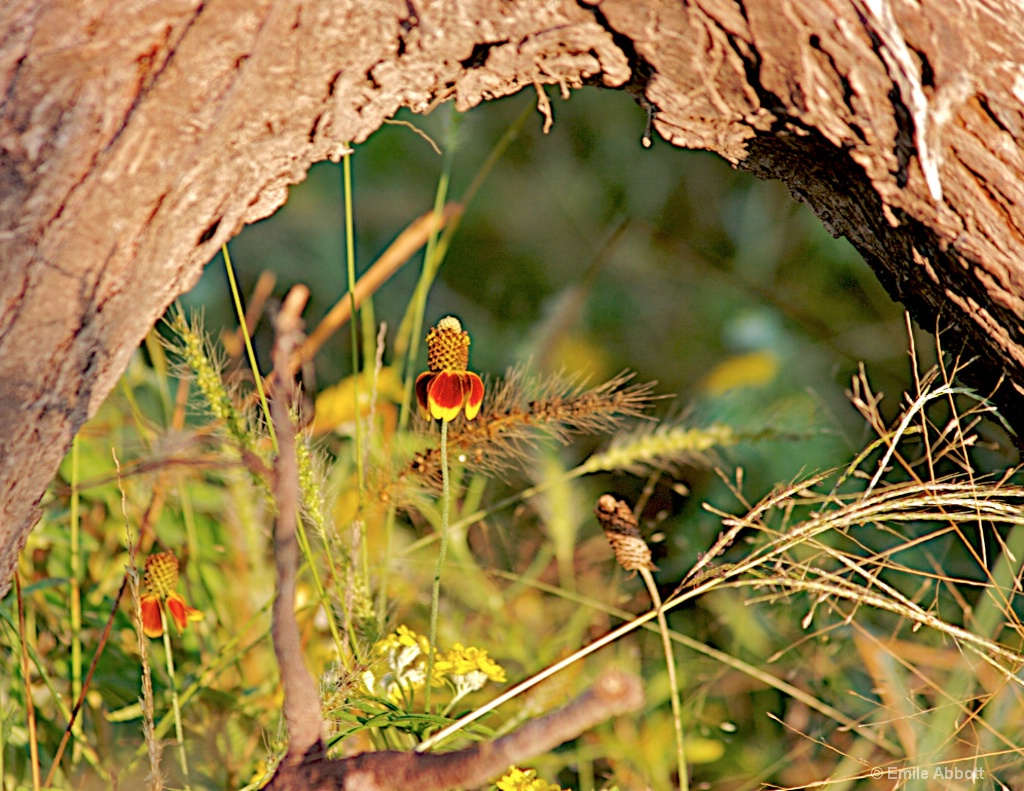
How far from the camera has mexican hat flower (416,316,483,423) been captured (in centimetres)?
43

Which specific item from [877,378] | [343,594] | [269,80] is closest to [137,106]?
[269,80]

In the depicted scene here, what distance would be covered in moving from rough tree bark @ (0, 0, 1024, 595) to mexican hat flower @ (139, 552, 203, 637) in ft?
0.31

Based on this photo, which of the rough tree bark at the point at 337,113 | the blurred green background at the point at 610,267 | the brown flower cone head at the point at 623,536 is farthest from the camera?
the blurred green background at the point at 610,267

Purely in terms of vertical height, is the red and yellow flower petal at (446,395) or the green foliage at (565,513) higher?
the red and yellow flower petal at (446,395)


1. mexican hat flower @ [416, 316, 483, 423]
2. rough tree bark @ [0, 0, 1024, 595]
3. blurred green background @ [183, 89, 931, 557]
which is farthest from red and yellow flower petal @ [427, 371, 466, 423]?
blurred green background @ [183, 89, 931, 557]

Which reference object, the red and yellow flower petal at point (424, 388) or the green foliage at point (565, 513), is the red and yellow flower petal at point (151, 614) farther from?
the red and yellow flower petal at point (424, 388)

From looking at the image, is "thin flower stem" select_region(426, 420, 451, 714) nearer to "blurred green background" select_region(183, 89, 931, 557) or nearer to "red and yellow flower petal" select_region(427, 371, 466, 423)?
"red and yellow flower petal" select_region(427, 371, 466, 423)

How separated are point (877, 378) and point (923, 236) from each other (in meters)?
0.54

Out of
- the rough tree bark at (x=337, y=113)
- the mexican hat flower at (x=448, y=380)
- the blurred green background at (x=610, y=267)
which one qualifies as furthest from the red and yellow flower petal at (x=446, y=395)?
the blurred green background at (x=610, y=267)

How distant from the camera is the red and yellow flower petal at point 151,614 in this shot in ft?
1.57

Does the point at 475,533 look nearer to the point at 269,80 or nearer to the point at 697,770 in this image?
the point at 697,770

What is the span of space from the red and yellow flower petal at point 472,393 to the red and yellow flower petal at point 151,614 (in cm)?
21

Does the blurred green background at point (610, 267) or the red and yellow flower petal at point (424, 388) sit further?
the blurred green background at point (610, 267)

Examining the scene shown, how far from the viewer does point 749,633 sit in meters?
0.76
